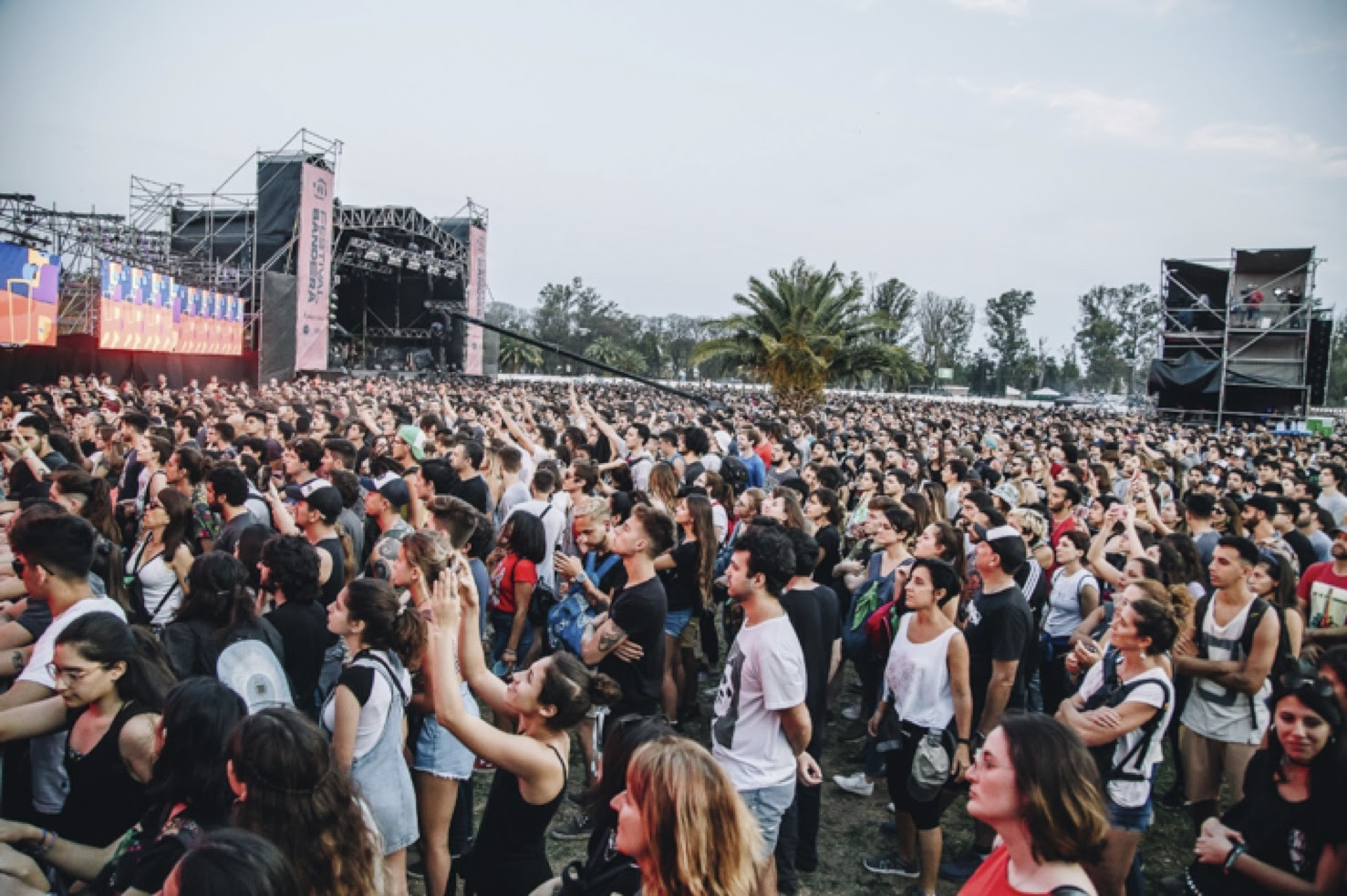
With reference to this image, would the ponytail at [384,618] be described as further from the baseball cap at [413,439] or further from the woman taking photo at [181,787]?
the baseball cap at [413,439]

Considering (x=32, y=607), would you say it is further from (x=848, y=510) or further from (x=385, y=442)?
(x=848, y=510)

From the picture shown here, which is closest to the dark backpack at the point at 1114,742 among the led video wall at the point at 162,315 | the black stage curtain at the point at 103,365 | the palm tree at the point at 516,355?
the led video wall at the point at 162,315

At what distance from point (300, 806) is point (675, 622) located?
122 inches

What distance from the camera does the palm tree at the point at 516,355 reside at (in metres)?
54.2

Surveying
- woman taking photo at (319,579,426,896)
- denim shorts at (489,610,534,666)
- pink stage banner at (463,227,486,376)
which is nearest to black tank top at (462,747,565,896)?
woman taking photo at (319,579,426,896)

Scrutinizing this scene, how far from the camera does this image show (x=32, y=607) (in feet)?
10.9

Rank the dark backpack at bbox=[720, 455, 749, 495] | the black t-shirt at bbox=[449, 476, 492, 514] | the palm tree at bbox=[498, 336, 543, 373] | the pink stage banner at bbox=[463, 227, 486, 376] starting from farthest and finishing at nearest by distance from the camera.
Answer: the palm tree at bbox=[498, 336, 543, 373]
the pink stage banner at bbox=[463, 227, 486, 376]
the dark backpack at bbox=[720, 455, 749, 495]
the black t-shirt at bbox=[449, 476, 492, 514]

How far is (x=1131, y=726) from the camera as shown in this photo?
9.80 feet

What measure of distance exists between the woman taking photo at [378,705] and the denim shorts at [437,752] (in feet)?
0.89

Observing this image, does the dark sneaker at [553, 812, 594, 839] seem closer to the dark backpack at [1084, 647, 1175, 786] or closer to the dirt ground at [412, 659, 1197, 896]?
the dirt ground at [412, 659, 1197, 896]

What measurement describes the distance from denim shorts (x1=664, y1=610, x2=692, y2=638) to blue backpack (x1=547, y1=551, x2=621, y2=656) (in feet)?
2.00

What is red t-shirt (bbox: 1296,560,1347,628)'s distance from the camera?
4918mm

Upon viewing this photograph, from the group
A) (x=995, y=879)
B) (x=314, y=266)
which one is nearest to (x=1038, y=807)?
(x=995, y=879)

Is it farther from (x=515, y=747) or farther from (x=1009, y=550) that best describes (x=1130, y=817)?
(x=515, y=747)
